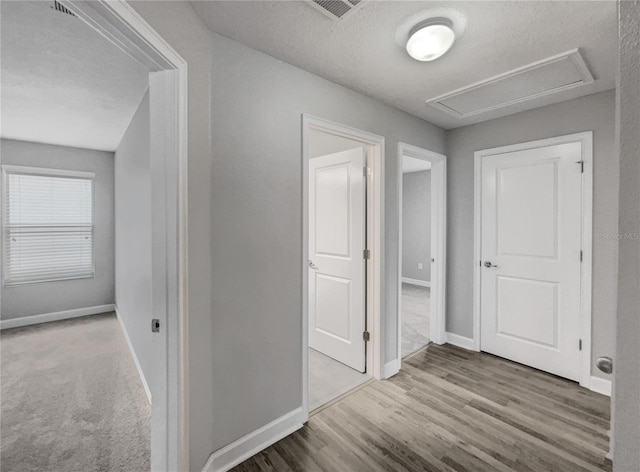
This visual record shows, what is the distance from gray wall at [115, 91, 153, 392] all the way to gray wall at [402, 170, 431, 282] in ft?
18.0

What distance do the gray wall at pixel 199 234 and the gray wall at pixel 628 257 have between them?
149cm

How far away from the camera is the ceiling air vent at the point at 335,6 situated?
143 centimetres

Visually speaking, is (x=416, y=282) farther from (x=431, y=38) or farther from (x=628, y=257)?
(x=628, y=257)

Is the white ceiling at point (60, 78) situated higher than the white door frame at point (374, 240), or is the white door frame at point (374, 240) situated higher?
the white ceiling at point (60, 78)

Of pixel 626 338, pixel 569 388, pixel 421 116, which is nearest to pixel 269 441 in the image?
pixel 626 338

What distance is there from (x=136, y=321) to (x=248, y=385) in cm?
169

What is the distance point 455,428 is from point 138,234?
292 cm

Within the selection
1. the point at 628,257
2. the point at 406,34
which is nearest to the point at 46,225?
the point at 406,34

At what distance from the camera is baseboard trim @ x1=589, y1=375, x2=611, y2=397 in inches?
94.5

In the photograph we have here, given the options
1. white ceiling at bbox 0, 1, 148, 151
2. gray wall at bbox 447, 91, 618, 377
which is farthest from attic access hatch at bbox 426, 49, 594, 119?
white ceiling at bbox 0, 1, 148, 151

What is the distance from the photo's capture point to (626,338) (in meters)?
0.45

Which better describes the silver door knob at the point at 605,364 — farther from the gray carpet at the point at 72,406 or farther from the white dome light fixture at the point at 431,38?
the gray carpet at the point at 72,406

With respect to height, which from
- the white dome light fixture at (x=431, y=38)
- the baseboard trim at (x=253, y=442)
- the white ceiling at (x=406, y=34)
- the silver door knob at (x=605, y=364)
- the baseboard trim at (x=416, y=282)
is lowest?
the baseboard trim at (x=253, y=442)

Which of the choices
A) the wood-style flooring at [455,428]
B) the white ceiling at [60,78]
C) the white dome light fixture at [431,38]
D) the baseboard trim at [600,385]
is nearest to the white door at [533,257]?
the baseboard trim at [600,385]
